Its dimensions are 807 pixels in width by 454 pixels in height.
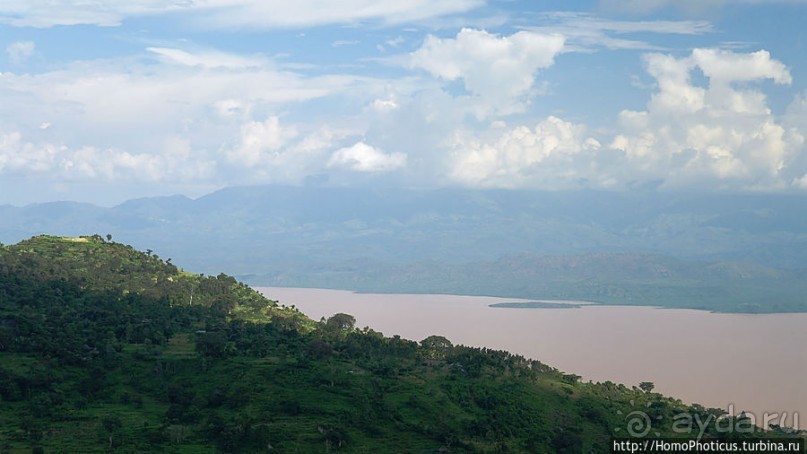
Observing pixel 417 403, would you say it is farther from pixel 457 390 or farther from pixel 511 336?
pixel 511 336

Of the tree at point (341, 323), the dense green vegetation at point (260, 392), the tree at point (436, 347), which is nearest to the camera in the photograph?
the dense green vegetation at point (260, 392)

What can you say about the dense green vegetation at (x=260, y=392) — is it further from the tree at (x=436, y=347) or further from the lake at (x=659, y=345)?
the lake at (x=659, y=345)

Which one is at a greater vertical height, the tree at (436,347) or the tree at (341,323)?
the tree at (341,323)

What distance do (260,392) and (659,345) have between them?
97996mm

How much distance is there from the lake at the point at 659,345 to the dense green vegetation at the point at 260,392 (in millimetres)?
26636

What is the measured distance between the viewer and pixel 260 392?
5756cm

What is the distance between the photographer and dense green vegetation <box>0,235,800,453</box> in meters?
50.3

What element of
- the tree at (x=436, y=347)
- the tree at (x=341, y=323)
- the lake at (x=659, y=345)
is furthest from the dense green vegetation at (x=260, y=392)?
the lake at (x=659, y=345)

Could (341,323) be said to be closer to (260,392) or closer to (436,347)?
(436,347)

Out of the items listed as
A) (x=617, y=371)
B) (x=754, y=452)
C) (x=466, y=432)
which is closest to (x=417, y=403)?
(x=466, y=432)

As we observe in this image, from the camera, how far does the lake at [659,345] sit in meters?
100

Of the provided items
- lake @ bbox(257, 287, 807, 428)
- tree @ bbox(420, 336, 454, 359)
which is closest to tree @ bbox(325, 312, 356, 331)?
tree @ bbox(420, 336, 454, 359)

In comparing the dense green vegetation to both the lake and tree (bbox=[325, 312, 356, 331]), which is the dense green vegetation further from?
the lake

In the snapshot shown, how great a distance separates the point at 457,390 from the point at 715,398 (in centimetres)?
4232
